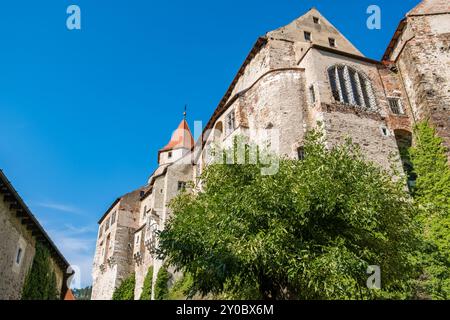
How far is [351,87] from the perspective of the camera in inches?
998

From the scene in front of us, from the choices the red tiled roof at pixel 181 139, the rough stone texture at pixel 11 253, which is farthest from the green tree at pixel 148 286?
the red tiled roof at pixel 181 139

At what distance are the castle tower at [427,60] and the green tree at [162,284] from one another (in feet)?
70.6

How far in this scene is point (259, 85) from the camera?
2742cm

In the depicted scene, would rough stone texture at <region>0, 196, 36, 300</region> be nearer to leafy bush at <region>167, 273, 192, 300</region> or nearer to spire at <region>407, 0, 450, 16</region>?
leafy bush at <region>167, 273, 192, 300</region>

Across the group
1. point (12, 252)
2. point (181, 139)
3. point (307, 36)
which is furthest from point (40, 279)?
point (181, 139)

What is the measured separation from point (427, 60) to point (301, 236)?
18.5m

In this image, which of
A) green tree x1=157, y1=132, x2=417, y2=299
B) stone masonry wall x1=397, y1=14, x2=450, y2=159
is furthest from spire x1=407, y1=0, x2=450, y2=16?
green tree x1=157, y1=132, x2=417, y2=299

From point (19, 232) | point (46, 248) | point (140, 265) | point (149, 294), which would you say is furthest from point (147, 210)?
point (19, 232)

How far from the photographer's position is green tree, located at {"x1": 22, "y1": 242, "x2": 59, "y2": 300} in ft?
67.4

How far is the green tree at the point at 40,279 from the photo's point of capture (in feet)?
67.4

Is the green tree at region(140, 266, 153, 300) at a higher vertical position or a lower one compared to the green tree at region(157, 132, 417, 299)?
higher
